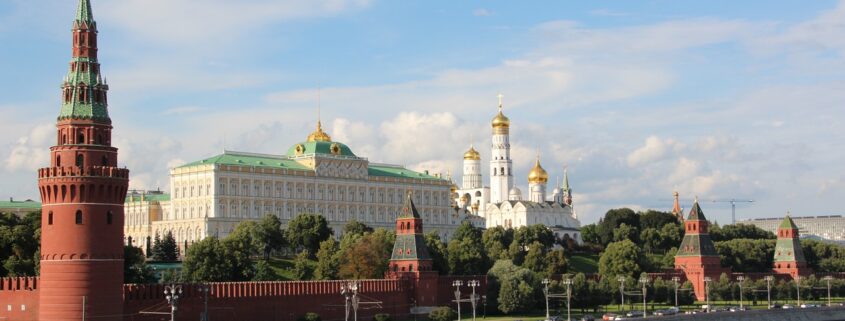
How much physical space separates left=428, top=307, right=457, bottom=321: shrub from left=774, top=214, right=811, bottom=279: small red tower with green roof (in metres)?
66.4

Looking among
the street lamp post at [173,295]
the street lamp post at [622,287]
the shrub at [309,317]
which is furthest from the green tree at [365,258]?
the street lamp post at [173,295]

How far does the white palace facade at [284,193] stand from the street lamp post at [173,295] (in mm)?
66235

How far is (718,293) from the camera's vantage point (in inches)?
5458

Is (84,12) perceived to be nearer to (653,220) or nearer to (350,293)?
(350,293)

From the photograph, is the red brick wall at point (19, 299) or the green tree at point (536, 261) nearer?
the red brick wall at point (19, 299)

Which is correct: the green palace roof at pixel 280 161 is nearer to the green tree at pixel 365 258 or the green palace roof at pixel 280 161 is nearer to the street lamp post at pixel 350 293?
the green tree at pixel 365 258

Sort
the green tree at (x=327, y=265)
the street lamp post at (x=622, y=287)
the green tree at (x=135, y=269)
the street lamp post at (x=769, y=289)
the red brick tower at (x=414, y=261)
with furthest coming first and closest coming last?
the street lamp post at (x=769, y=289) < the street lamp post at (x=622, y=287) < the green tree at (x=327, y=265) < the red brick tower at (x=414, y=261) < the green tree at (x=135, y=269)

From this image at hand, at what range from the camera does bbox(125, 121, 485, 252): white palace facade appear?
156 metres

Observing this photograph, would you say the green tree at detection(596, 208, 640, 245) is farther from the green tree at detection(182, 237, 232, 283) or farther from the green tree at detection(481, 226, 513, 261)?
the green tree at detection(182, 237, 232, 283)

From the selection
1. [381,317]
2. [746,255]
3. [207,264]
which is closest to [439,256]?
[207,264]

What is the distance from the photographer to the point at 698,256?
14512 centimetres

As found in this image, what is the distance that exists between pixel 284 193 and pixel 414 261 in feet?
177

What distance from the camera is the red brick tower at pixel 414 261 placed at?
11031 centimetres

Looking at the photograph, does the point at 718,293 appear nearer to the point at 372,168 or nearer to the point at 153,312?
the point at 372,168
